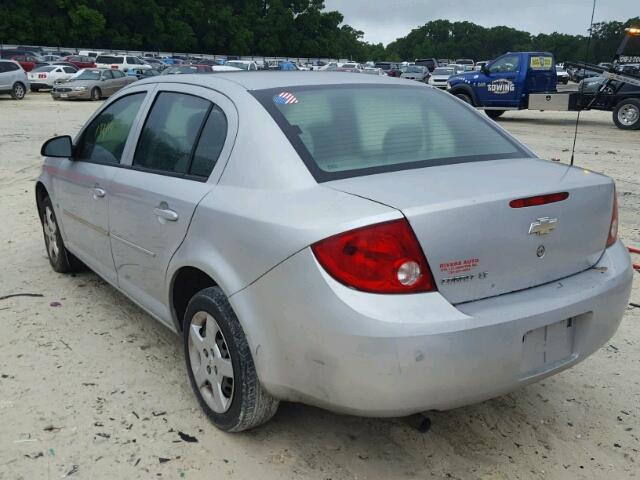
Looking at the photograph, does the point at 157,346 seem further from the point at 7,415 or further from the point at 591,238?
the point at 591,238

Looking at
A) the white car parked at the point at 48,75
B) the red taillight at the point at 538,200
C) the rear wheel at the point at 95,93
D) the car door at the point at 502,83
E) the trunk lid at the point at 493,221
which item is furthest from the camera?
the white car parked at the point at 48,75

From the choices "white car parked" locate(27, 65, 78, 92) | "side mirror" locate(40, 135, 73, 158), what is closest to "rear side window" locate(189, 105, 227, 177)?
"side mirror" locate(40, 135, 73, 158)

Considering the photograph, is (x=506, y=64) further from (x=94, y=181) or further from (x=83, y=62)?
(x=83, y=62)

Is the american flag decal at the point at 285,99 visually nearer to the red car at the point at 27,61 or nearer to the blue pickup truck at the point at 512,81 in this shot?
the blue pickup truck at the point at 512,81

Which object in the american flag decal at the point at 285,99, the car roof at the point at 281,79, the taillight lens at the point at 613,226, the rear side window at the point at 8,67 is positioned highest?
the car roof at the point at 281,79

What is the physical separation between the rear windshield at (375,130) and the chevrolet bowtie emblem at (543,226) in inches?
22.1

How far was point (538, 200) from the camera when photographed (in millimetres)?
2471

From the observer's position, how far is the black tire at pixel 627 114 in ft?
55.4

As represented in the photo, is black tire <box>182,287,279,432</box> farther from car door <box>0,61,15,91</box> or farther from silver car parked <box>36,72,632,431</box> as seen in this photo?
car door <box>0,61,15,91</box>

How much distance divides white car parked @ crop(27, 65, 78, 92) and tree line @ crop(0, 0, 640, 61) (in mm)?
32134

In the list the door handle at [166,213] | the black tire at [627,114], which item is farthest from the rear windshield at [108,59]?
the door handle at [166,213]

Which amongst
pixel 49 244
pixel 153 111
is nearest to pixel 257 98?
pixel 153 111

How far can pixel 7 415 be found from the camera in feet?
10.0

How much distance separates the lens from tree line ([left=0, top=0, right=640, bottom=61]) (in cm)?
6294
